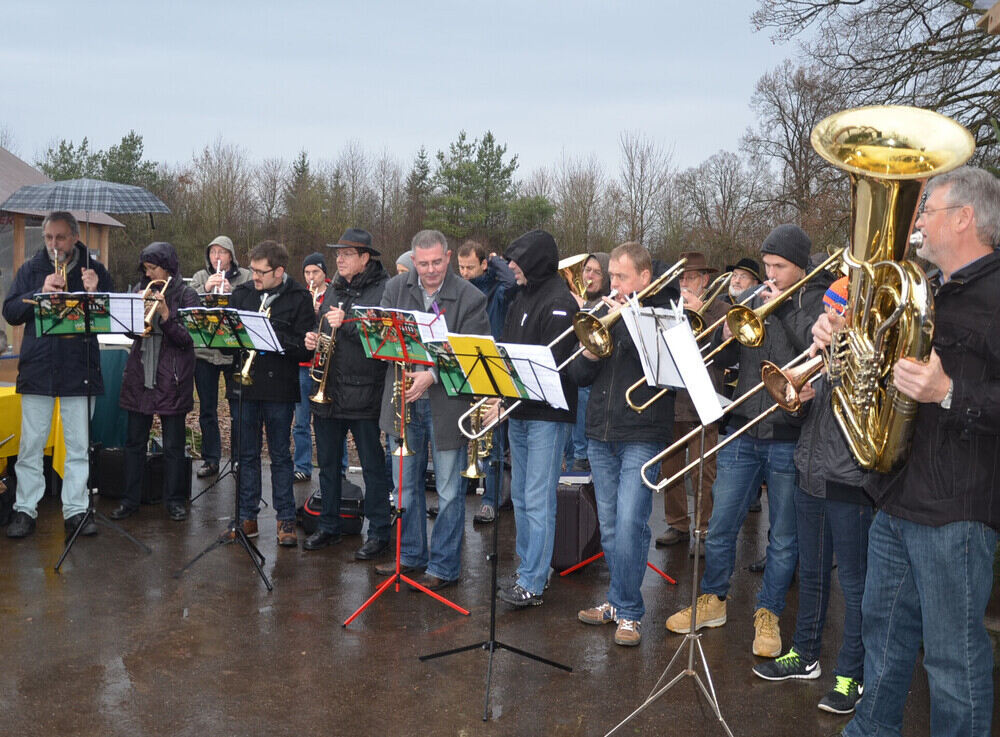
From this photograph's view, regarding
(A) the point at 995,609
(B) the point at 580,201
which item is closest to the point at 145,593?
(A) the point at 995,609

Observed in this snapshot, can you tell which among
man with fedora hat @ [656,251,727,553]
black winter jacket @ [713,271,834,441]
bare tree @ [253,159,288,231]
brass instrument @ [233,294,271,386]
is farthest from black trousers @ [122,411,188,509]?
bare tree @ [253,159,288,231]

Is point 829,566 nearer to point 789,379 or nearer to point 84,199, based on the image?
point 789,379

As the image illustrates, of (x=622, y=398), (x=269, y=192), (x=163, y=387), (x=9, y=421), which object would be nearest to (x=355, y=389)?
(x=163, y=387)

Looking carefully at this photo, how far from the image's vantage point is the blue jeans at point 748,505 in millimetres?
5293

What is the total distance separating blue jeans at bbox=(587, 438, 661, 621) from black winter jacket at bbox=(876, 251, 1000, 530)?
86.2 inches

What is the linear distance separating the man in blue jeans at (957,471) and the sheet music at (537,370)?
5.80 feet

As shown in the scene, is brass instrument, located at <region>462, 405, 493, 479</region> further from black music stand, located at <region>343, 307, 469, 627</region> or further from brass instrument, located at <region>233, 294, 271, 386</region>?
brass instrument, located at <region>233, 294, 271, 386</region>

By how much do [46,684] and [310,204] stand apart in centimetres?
3543

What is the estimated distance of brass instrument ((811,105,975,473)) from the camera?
10.0 ft

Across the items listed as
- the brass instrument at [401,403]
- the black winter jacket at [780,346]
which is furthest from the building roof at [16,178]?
the black winter jacket at [780,346]

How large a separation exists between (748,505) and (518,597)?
1.58m

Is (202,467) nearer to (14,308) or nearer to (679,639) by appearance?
(14,308)

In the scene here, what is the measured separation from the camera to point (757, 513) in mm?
8703

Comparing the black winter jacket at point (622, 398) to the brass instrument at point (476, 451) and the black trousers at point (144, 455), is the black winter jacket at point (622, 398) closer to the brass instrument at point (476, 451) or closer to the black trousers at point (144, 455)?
the brass instrument at point (476, 451)
